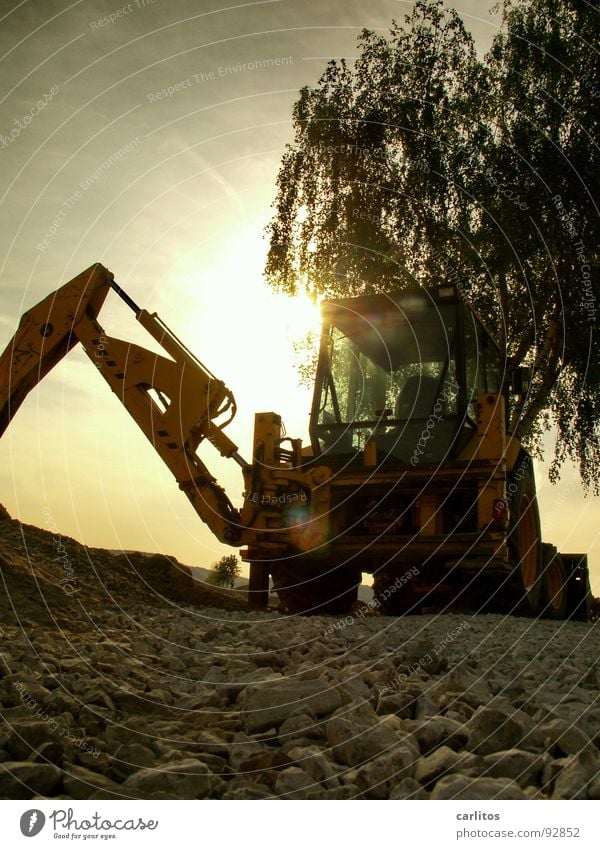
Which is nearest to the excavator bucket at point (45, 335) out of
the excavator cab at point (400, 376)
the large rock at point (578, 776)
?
the excavator cab at point (400, 376)

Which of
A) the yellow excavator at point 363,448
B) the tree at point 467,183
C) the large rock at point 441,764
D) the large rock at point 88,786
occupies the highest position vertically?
the tree at point 467,183

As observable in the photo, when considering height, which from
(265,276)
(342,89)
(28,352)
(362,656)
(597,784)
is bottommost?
(597,784)

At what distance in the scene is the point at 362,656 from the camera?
4953 millimetres

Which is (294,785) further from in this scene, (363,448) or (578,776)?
(363,448)

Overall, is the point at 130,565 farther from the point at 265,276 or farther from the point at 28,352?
the point at 265,276

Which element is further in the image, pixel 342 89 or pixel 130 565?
pixel 342 89

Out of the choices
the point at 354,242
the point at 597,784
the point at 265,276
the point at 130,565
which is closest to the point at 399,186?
the point at 354,242

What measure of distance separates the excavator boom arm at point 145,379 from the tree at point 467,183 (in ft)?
26.0

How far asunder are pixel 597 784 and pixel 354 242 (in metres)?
15.2

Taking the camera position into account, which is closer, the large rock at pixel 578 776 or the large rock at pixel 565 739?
the large rock at pixel 578 776

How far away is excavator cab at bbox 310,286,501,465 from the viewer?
9055 mm

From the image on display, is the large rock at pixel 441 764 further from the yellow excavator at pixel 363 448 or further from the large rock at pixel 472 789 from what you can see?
the yellow excavator at pixel 363 448

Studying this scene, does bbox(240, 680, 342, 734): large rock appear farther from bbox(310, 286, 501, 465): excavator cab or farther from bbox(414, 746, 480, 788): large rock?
bbox(310, 286, 501, 465): excavator cab

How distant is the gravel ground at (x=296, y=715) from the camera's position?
273 cm
